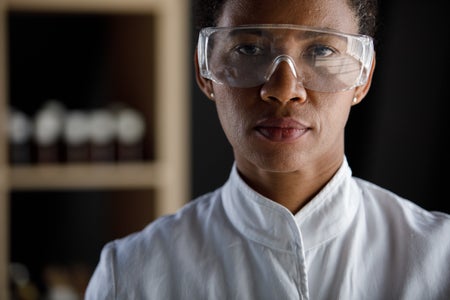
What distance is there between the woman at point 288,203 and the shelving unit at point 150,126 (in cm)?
123

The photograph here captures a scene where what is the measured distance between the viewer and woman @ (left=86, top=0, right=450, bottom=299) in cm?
97

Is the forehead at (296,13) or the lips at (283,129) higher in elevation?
the forehead at (296,13)

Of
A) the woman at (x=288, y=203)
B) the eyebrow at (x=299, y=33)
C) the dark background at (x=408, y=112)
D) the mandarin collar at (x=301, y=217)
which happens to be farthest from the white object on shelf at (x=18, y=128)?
the eyebrow at (x=299, y=33)

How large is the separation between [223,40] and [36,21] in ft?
5.71

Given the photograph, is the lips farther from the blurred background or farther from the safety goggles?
the blurred background

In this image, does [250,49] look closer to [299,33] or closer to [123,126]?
[299,33]

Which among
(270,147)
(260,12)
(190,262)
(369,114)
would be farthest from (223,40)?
(369,114)

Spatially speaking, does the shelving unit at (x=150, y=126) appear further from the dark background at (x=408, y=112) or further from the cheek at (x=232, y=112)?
the cheek at (x=232, y=112)

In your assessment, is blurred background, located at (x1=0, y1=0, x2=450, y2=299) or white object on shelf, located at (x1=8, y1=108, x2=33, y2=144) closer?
blurred background, located at (x1=0, y1=0, x2=450, y2=299)

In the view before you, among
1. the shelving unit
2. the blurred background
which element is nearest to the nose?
the blurred background

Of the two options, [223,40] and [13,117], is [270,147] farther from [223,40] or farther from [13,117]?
[13,117]

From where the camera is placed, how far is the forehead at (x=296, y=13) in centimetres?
97

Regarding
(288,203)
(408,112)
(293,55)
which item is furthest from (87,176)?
(293,55)

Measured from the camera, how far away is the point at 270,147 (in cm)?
97
